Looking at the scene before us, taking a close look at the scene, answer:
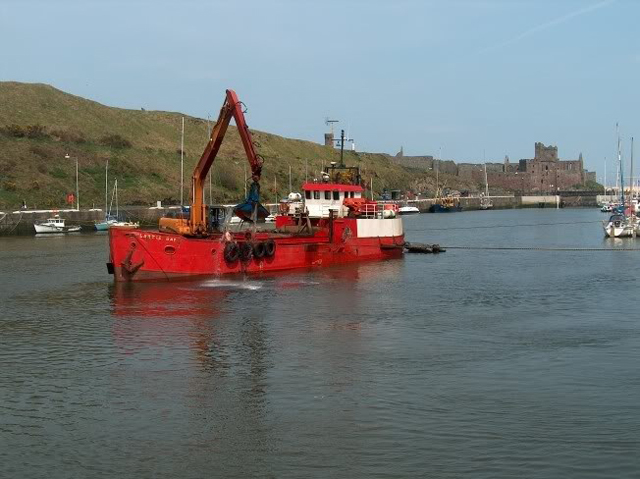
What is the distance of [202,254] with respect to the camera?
36.9 m

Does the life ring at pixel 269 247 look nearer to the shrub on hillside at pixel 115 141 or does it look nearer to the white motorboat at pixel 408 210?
the shrub on hillside at pixel 115 141

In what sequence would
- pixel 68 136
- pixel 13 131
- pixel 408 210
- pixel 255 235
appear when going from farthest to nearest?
pixel 408 210 → pixel 68 136 → pixel 13 131 → pixel 255 235

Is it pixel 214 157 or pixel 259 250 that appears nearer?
pixel 214 157

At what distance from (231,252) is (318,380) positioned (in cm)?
1945

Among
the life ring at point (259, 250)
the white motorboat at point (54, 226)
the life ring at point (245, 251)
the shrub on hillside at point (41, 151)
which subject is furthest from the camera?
the shrub on hillside at point (41, 151)

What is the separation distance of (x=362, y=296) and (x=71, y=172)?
238ft

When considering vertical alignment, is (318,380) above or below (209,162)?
below

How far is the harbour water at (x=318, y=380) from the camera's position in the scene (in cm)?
1405

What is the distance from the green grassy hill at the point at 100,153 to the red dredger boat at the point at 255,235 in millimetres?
46805

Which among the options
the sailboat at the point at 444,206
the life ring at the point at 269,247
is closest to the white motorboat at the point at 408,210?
the sailboat at the point at 444,206

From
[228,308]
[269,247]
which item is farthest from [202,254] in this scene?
[228,308]

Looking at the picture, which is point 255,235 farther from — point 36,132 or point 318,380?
point 36,132

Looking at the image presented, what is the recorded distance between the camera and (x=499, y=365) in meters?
20.6

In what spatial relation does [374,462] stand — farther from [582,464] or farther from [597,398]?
[597,398]
